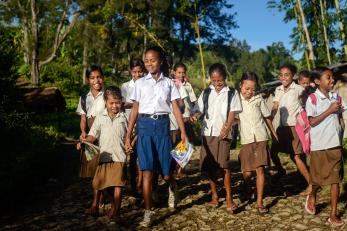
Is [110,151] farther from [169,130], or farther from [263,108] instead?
[263,108]

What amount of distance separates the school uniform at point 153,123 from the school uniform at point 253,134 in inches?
46.5

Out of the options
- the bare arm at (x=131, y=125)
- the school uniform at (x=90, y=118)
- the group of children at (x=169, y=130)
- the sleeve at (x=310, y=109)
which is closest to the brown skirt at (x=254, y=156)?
the group of children at (x=169, y=130)

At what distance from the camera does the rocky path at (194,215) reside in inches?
200

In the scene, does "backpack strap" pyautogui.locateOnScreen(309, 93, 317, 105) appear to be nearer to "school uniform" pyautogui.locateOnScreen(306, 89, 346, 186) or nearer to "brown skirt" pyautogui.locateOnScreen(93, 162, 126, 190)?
"school uniform" pyautogui.locateOnScreen(306, 89, 346, 186)

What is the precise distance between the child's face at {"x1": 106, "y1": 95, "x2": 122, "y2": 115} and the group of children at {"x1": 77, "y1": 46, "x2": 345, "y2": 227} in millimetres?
13

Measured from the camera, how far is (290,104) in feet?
21.1

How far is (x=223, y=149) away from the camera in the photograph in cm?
549

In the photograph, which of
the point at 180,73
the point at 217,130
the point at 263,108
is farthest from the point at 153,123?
the point at 180,73

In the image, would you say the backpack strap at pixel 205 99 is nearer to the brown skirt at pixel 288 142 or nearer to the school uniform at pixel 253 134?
the school uniform at pixel 253 134

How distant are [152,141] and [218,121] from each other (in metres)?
1.04

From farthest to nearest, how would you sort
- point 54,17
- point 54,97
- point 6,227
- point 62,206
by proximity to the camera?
point 54,17, point 54,97, point 62,206, point 6,227

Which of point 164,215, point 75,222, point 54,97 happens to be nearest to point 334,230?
point 164,215

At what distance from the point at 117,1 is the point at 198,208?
77.3ft

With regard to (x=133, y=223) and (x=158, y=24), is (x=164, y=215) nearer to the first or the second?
(x=133, y=223)
